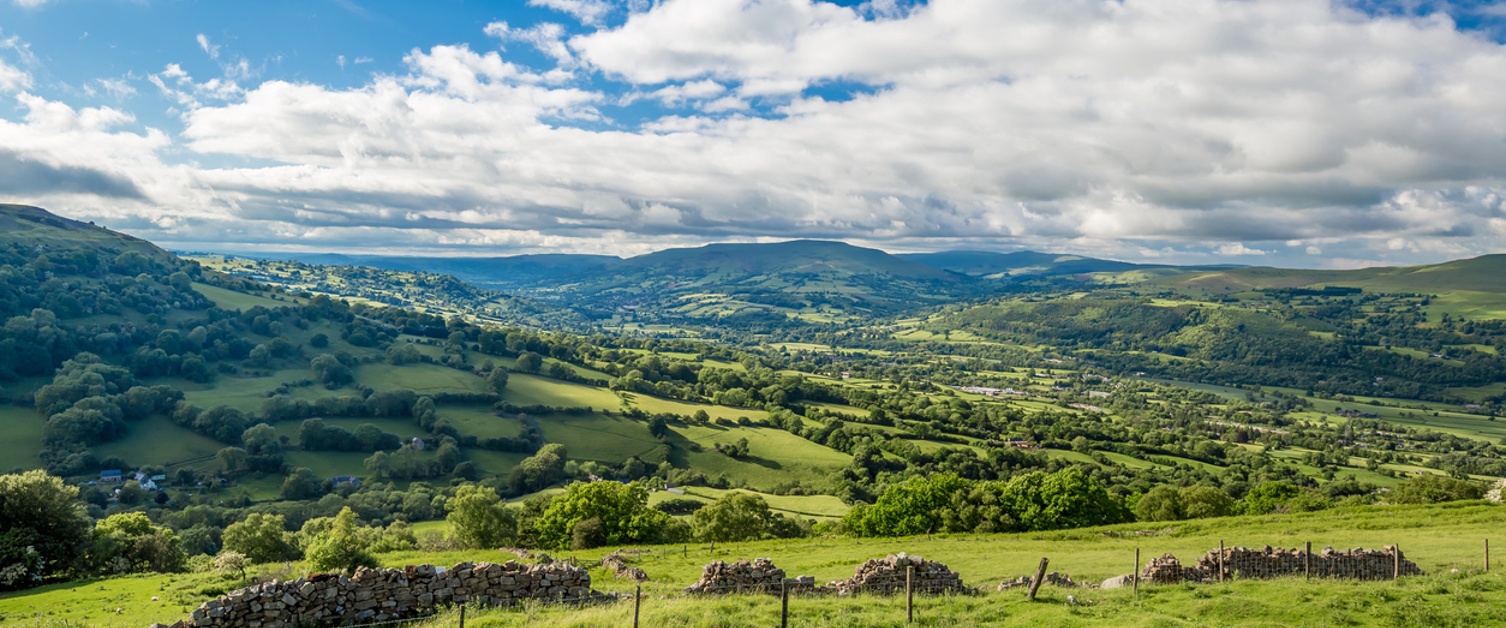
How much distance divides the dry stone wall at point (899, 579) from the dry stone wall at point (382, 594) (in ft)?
27.7

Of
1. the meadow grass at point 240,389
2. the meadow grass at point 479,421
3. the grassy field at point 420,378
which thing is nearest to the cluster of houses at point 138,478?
the meadow grass at point 240,389

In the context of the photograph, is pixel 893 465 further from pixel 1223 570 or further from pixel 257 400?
pixel 257 400

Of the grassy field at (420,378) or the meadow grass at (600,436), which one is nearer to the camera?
the meadow grass at (600,436)

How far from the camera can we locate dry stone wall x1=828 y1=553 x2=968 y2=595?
22688mm

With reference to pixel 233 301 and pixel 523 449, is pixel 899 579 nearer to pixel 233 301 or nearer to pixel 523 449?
pixel 523 449

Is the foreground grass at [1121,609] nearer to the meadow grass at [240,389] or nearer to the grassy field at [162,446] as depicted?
the grassy field at [162,446]

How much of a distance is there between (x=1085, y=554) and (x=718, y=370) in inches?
6350

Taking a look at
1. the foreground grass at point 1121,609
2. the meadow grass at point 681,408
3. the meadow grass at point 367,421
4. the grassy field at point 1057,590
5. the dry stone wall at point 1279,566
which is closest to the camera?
the foreground grass at point 1121,609

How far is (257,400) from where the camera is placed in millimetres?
127750

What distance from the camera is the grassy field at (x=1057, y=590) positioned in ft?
58.7

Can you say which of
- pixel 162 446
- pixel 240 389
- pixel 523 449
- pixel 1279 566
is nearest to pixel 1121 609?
pixel 1279 566

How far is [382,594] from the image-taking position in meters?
19.4

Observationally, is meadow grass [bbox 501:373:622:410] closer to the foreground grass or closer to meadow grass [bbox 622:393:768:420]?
meadow grass [bbox 622:393:768:420]

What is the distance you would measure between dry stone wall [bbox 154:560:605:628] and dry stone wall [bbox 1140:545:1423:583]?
1995 centimetres
